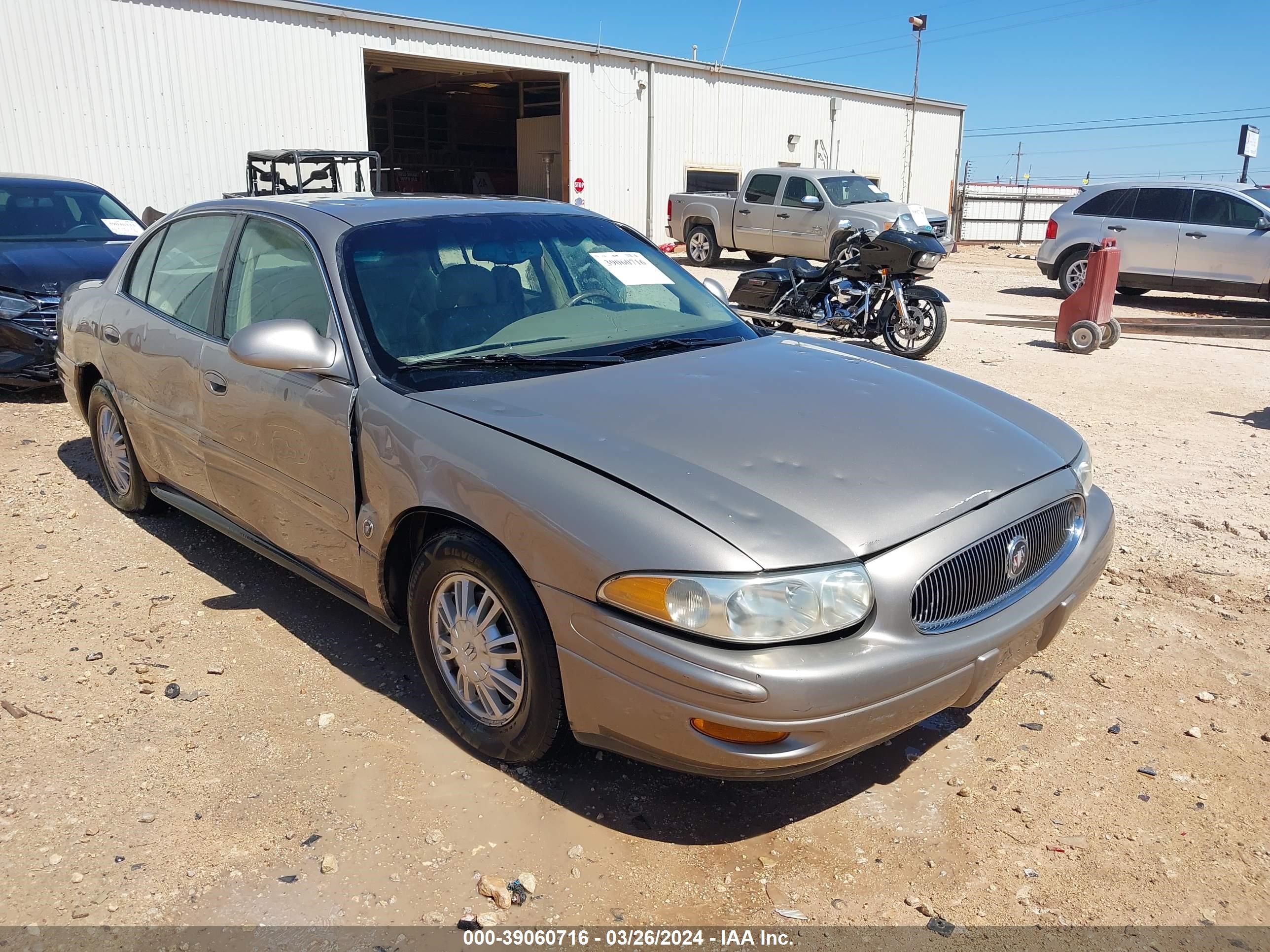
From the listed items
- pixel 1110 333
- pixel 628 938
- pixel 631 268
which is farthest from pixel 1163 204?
pixel 628 938

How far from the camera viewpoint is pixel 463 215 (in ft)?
12.4

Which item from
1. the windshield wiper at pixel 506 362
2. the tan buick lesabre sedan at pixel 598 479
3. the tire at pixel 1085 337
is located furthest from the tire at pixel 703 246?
the windshield wiper at pixel 506 362

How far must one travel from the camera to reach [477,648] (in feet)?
9.42

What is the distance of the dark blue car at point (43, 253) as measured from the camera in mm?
7383

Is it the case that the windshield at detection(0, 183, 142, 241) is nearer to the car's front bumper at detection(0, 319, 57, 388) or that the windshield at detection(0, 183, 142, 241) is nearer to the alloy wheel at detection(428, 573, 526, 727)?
the car's front bumper at detection(0, 319, 57, 388)

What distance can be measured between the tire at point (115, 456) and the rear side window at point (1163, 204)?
45.8ft

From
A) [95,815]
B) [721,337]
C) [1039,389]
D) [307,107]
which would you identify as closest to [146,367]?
[95,815]

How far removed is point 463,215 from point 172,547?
2.29m

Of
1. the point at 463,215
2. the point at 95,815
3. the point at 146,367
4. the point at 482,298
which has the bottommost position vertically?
the point at 95,815

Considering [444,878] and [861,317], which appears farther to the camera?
[861,317]

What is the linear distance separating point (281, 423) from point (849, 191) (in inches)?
644

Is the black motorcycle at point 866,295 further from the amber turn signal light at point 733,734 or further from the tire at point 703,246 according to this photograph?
the tire at point 703,246

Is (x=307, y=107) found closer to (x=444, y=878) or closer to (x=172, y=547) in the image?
(x=172, y=547)

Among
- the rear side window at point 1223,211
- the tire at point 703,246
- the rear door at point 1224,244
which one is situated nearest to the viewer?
the rear door at point 1224,244
